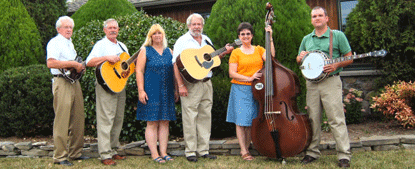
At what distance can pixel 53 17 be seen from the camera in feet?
31.5

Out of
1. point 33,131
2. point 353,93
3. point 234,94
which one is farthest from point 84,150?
point 353,93

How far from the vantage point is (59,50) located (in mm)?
4125

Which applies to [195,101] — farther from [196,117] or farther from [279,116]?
[279,116]

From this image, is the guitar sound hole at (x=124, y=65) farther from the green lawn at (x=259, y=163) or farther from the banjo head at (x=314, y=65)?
the banjo head at (x=314, y=65)

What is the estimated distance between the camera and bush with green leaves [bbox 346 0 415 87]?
6211 mm

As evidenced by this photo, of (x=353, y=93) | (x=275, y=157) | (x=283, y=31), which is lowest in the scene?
(x=275, y=157)

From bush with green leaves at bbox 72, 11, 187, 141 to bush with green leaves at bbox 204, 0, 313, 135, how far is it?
24.7 inches

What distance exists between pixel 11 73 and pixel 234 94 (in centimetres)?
399

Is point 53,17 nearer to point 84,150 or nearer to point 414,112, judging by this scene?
point 84,150

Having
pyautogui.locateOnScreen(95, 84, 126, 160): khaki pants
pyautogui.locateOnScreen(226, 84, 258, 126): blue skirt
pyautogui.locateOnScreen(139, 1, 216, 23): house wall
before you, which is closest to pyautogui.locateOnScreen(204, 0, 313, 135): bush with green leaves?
pyautogui.locateOnScreen(226, 84, 258, 126): blue skirt

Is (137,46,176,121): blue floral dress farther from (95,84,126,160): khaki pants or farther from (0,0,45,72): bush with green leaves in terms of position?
(0,0,45,72): bush with green leaves

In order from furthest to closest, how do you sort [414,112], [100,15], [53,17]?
1. [53,17]
2. [100,15]
3. [414,112]

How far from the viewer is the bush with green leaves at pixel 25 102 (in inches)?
229

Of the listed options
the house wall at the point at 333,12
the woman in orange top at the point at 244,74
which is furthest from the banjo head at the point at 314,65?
the house wall at the point at 333,12
